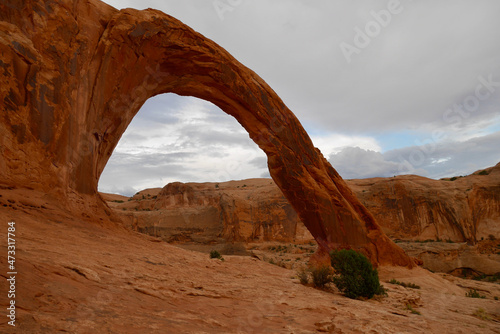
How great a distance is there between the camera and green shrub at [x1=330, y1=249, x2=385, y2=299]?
8.22m

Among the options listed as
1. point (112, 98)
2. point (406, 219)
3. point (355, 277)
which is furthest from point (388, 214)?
point (112, 98)

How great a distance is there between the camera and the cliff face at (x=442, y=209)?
25953mm

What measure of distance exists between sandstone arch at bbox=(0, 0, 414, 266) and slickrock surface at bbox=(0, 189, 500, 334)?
153 centimetres

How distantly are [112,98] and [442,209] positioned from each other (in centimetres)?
2934

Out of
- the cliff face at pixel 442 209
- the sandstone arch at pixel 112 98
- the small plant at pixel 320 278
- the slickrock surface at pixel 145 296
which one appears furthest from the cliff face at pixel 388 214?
the small plant at pixel 320 278

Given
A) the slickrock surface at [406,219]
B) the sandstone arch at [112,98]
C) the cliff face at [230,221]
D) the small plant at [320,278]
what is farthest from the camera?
the cliff face at [230,221]

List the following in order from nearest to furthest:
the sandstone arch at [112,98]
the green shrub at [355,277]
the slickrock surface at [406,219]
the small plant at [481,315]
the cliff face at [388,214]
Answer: the small plant at [481,315] < the sandstone arch at [112,98] < the green shrub at [355,277] < the slickrock surface at [406,219] < the cliff face at [388,214]

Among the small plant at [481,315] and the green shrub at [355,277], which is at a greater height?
the green shrub at [355,277]

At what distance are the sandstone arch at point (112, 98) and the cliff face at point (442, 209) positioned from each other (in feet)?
48.4

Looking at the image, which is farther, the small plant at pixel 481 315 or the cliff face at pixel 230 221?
the cliff face at pixel 230 221

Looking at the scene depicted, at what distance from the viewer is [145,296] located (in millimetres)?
4449

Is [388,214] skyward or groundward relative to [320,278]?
skyward

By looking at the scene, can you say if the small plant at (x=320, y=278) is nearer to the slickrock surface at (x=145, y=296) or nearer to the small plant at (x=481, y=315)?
the slickrock surface at (x=145, y=296)

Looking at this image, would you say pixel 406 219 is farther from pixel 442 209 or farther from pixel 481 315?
pixel 481 315
